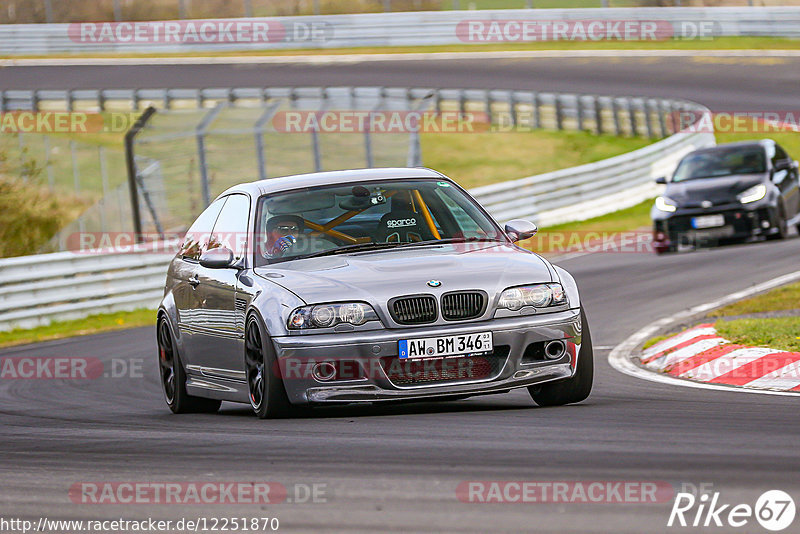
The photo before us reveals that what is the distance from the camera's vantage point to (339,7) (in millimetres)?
49656

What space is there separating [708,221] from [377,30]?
28458 mm

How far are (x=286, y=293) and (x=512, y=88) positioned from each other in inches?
1230

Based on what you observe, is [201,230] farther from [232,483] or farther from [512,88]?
[512,88]

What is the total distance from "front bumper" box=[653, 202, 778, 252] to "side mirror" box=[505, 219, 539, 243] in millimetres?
11032

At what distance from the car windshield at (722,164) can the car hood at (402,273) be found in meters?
12.5

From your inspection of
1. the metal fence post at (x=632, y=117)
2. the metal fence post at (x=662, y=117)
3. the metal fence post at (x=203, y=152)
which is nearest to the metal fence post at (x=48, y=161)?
the metal fence post at (x=203, y=152)

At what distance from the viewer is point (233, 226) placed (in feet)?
30.1

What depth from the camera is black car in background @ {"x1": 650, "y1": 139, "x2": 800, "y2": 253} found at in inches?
763

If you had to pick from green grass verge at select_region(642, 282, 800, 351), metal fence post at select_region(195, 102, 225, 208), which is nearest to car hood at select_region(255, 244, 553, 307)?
green grass verge at select_region(642, 282, 800, 351)

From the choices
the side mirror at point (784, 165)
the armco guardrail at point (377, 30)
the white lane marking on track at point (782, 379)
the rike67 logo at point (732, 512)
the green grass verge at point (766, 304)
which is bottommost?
the green grass verge at point (766, 304)

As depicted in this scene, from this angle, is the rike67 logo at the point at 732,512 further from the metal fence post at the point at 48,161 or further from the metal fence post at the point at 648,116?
the metal fence post at the point at 648,116

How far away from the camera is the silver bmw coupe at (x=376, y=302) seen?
7.58m

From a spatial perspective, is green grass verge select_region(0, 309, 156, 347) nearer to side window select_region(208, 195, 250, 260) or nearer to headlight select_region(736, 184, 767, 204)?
headlight select_region(736, 184, 767, 204)

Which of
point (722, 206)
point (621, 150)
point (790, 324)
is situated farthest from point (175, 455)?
point (621, 150)
